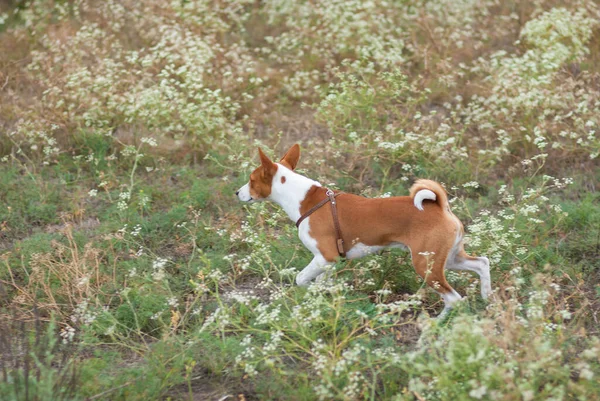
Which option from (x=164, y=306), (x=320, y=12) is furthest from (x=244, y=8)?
(x=164, y=306)

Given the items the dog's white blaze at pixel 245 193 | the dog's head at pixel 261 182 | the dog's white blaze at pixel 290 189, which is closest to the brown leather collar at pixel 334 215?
the dog's white blaze at pixel 290 189

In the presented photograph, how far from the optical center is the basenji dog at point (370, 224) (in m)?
4.78

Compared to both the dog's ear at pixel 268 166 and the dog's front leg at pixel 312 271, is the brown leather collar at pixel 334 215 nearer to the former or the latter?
the dog's front leg at pixel 312 271

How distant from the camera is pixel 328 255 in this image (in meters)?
5.08

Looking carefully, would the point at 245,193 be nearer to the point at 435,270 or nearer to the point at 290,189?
the point at 290,189

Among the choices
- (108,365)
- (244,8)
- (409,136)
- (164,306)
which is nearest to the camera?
(108,365)

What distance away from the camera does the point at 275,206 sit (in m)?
6.10

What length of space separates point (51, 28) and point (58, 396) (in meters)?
7.02

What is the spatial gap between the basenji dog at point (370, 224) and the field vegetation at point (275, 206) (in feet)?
0.59

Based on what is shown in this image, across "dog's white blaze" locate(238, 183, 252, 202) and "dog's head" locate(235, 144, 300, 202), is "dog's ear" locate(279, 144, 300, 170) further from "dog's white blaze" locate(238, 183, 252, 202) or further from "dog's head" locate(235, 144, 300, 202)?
"dog's white blaze" locate(238, 183, 252, 202)

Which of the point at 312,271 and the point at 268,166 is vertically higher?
the point at 268,166

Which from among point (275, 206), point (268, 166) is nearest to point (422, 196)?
point (268, 166)

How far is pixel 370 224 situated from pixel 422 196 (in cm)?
41

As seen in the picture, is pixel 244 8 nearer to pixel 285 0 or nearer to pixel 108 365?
pixel 285 0
